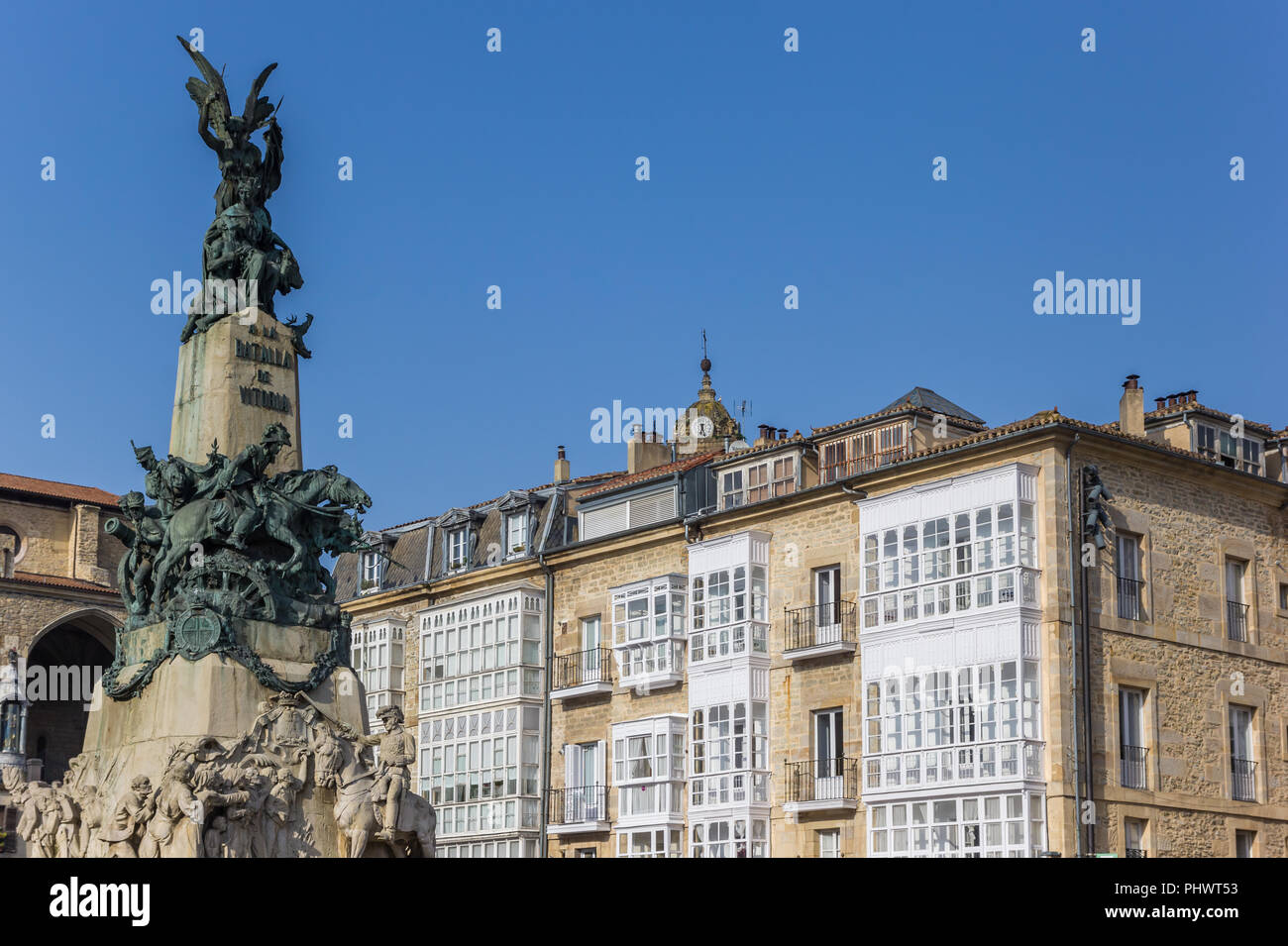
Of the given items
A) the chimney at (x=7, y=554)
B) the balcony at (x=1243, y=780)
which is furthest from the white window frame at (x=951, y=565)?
the chimney at (x=7, y=554)

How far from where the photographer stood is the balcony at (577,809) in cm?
4984

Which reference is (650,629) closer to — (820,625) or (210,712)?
(820,625)

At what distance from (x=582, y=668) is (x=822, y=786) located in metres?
9.11

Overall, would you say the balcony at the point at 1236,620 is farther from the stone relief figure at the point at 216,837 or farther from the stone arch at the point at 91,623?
the stone arch at the point at 91,623

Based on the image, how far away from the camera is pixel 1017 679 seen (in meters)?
40.6

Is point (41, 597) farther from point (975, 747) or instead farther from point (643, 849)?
point (975, 747)

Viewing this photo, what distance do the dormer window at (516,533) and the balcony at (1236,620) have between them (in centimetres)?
1904

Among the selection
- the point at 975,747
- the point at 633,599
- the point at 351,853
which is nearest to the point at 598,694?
the point at 633,599

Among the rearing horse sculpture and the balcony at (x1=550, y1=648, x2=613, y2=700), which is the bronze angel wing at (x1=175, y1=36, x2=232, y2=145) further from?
the balcony at (x1=550, y1=648, x2=613, y2=700)

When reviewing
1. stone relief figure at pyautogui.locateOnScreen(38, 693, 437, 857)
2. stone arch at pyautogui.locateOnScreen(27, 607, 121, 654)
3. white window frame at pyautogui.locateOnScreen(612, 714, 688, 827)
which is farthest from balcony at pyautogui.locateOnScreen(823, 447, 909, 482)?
stone arch at pyautogui.locateOnScreen(27, 607, 121, 654)

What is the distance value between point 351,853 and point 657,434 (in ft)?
129

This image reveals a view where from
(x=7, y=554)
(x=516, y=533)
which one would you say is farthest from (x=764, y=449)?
(x=7, y=554)

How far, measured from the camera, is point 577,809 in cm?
5078
